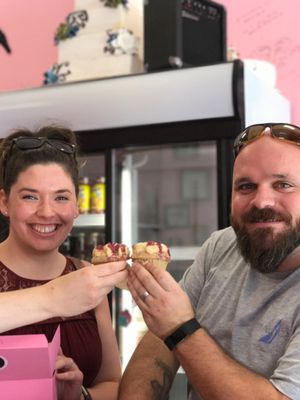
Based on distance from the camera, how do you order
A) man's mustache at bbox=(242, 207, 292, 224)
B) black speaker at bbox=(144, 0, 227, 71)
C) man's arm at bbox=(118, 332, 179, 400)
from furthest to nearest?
1. black speaker at bbox=(144, 0, 227, 71)
2. man's arm at bbox=(118, 332, 179, 400)
3. man's mustache at bbox=(242, 207, 292, 224)

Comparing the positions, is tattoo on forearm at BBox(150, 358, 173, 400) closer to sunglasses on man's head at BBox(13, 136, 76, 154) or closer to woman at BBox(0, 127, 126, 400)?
woman at BBox(0, 127, 126, 400)

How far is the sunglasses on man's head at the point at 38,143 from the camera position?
70.1 inches

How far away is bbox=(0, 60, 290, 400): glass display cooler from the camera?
2.69 m

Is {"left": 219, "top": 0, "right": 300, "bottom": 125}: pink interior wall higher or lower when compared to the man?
higher

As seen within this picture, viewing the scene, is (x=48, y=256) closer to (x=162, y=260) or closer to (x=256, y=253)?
(x=162, y=260)

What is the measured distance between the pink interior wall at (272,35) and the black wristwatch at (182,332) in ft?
7.35

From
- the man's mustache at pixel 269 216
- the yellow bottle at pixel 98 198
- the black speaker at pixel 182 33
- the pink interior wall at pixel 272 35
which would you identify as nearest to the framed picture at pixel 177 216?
the yellow bottle at pixel 98 198

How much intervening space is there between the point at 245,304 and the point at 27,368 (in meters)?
0.56

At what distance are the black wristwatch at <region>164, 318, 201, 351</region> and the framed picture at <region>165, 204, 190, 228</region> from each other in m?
2.33

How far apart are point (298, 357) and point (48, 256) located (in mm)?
865

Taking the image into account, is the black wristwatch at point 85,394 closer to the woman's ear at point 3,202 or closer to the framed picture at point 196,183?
the woman's ear at point 3,202

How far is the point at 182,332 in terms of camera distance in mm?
1331

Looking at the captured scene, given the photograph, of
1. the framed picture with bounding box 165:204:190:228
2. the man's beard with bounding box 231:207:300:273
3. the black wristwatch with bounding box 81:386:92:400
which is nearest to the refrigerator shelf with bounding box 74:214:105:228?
the framed picture with bounding box 165:204:190:228

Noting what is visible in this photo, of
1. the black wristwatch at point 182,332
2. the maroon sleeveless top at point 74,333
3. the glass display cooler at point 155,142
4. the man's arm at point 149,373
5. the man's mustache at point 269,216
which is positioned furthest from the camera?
the glass display cooler at point 155,142
